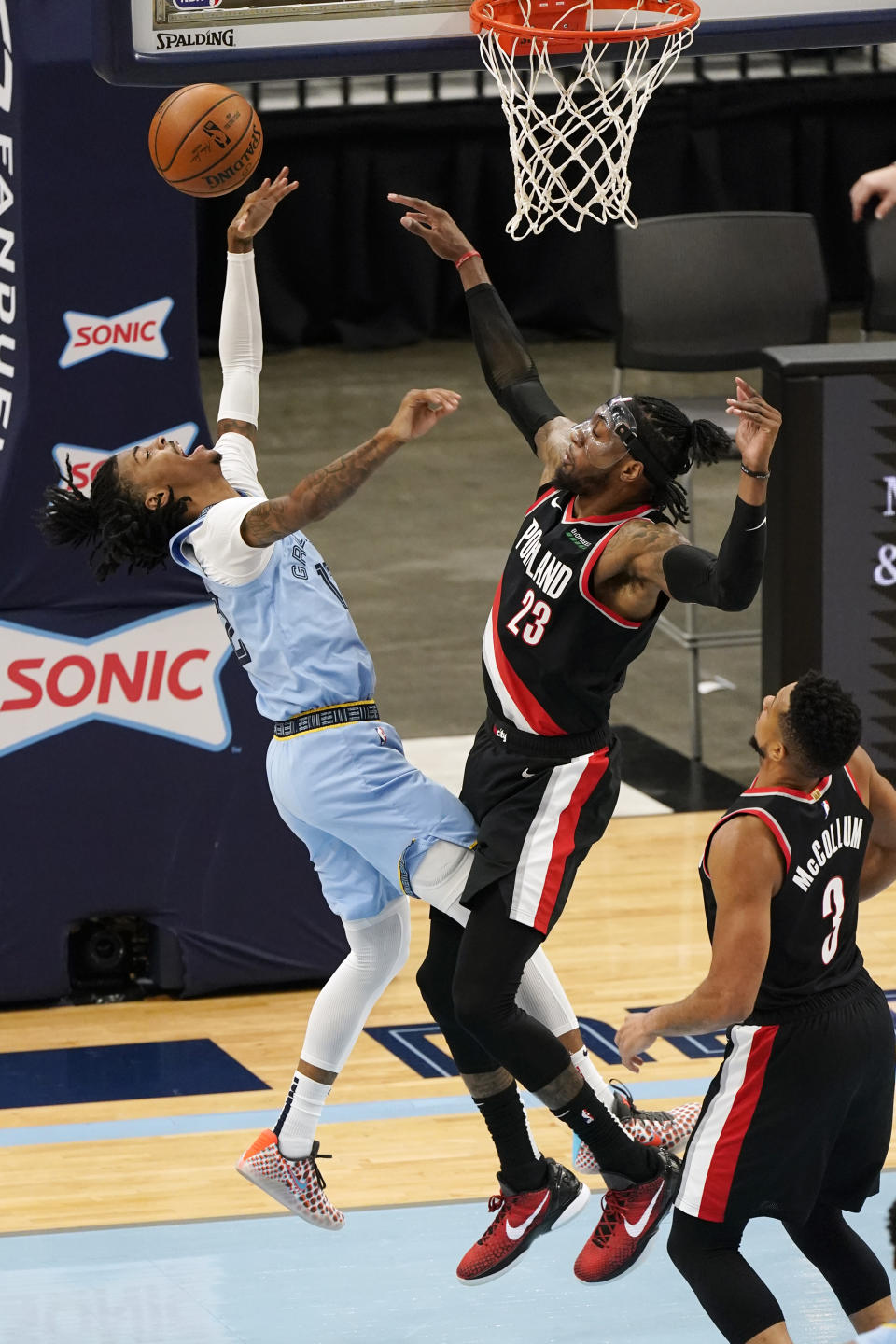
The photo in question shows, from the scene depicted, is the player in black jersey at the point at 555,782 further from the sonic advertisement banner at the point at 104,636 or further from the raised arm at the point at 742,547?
the sonic advertisement banner at the point at 104,636

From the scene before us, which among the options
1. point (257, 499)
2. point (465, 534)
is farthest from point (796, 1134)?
point (465, 534)

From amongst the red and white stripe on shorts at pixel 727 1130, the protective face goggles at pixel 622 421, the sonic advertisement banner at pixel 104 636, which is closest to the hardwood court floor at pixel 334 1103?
the sonic advertisement banner at pixel 104 636

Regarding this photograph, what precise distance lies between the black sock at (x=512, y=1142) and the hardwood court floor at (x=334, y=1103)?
2.69 feet

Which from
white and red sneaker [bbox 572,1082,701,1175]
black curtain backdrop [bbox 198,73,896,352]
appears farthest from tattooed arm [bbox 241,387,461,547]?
black curtain backdrop [bbox 198,73,896,352]

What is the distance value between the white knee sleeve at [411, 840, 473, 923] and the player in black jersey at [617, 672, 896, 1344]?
2.69 ft

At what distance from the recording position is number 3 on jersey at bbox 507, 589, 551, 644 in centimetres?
498

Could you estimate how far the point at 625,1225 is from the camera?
16.6ft

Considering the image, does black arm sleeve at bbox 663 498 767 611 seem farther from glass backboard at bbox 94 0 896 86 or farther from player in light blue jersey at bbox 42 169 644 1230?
glass backboard at bbox 94 0 896 86

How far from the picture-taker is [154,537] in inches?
211

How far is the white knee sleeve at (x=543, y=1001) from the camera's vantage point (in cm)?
531

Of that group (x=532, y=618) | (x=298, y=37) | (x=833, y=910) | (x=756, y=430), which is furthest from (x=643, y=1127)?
(x=298, y=37)

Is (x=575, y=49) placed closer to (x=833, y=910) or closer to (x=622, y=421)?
(x=622, y=421)

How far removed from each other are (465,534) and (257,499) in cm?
781

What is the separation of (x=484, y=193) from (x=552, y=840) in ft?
40.5
